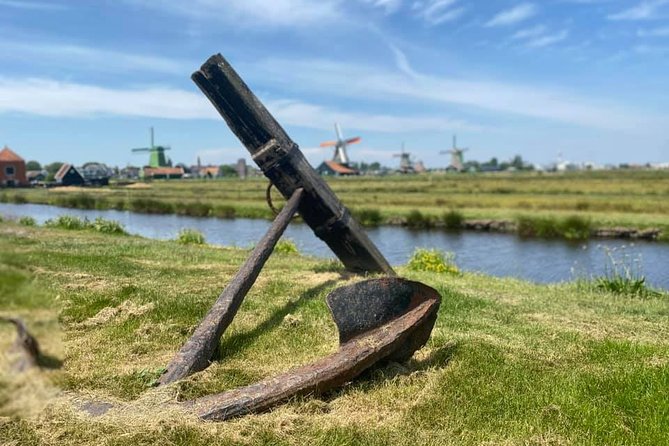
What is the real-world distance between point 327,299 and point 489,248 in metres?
26.0

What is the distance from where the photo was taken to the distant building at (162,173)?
12502 centimetres

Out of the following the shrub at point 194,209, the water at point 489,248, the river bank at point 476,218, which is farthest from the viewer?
the shrub at point 194,209

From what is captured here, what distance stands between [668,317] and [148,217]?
1670 inches

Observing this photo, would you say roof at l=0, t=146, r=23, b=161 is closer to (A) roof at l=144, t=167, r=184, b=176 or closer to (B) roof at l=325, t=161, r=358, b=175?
(A) roof at l=144, t=167, r=184, b=176

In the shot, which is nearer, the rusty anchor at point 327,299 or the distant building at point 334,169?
the rusty anchor at point 327,299

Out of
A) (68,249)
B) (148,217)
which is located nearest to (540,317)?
(68,249)

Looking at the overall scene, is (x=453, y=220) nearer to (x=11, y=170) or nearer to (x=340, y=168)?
(x=11, y=170)

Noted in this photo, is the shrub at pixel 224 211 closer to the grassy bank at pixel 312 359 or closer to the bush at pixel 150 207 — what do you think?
the bush at pixel 150 207

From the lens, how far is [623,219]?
36969 millimetres

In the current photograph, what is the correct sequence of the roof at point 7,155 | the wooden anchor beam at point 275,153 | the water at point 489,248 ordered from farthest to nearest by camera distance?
the water at point 489,248
the wooden anchor beam at point 275,153
the roof at point 7,155

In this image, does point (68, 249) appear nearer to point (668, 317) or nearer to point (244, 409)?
point (244, 409)

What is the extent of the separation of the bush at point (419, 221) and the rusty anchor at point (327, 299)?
32.9m

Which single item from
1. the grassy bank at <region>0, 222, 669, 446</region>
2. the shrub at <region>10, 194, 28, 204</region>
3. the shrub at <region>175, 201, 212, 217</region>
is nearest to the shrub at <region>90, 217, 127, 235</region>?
the grassy bank at <region>0, 222, 669, 446</region>

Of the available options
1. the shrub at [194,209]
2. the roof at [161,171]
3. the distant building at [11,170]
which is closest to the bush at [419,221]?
the shrub at [194,209]
